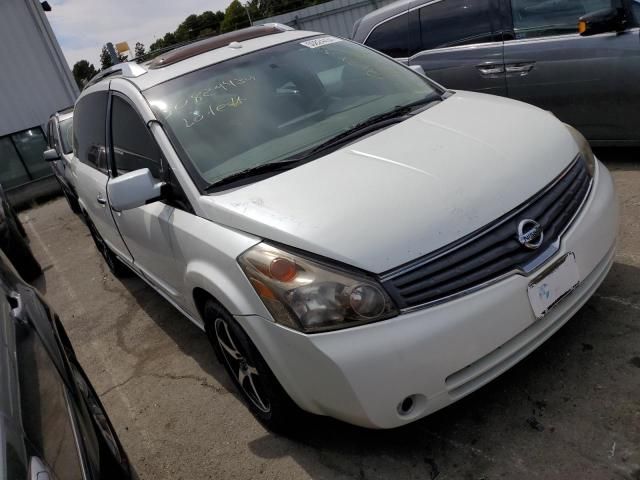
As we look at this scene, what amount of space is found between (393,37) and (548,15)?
1592 millimetres

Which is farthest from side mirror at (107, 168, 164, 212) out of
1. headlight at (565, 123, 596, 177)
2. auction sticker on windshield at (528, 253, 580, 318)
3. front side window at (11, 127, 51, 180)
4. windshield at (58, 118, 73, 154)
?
front side window at (11, 127, 51, 180)

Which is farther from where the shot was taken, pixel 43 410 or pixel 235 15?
pixel 235 15

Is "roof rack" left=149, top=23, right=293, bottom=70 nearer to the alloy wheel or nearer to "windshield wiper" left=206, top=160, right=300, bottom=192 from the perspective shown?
"windshield wiper" left=206, top=160, right=300, bottom=192

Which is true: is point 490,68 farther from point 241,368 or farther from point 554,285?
point 241,368

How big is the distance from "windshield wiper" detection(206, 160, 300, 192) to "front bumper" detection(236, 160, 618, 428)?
0.71 metres

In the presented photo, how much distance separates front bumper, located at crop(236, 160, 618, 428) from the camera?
6.64ft

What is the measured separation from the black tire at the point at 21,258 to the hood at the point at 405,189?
4.77 m

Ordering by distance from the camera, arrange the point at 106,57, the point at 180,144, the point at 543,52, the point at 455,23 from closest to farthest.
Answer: the point at 180,144, the point at 543,52, the point at 455,23, the point at 106,57

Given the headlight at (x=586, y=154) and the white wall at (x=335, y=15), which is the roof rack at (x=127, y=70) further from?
the white wall at (x=335, y=15)

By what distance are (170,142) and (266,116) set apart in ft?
1.71

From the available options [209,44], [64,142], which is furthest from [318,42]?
[64,142]

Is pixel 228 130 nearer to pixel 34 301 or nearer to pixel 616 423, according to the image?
pixel 34 301

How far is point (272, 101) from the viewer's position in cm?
315

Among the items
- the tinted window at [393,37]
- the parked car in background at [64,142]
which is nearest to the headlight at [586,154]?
the tinted window at [393,37]
